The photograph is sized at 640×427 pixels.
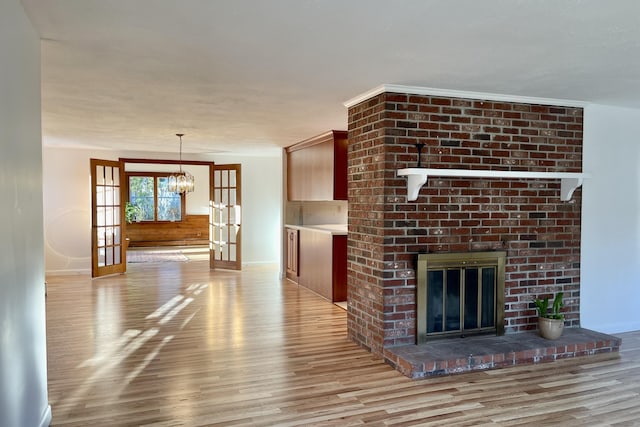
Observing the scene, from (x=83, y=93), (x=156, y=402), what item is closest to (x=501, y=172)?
(x=156, y=402)

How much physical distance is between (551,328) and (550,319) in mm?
76

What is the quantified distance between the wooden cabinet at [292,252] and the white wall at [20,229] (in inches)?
190

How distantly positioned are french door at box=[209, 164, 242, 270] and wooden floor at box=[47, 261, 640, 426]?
3517 mm

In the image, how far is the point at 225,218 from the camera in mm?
8977

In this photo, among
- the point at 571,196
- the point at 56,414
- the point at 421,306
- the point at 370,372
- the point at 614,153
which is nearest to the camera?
the point at 56,414

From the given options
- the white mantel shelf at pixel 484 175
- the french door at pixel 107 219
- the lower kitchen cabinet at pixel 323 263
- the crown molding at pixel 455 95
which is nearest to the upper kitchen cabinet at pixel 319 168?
the lower kitchen cabinet at pixel 323 263

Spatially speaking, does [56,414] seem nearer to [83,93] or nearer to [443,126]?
[83,93]

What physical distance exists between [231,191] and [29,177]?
654cm

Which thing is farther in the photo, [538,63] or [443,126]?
[443,126]

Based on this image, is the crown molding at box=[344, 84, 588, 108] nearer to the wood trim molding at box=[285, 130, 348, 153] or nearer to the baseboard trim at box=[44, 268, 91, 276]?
the wood trim molding at box=[285, 130, 348, 153]

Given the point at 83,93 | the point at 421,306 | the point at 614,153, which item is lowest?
the point at 421,306

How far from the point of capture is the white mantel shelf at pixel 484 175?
367 centimetres

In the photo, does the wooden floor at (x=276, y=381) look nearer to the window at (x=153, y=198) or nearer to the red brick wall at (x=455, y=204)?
the red brick wall at (x=455, y=204)

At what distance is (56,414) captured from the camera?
2.82 m
